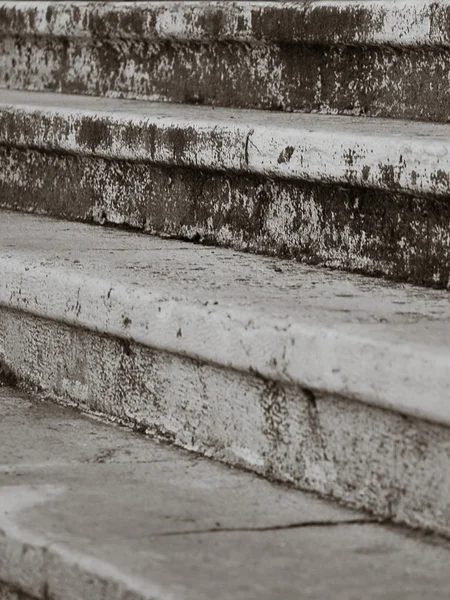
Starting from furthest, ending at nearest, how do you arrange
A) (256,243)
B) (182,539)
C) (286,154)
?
(256,243) < (286,154) < (182,539)

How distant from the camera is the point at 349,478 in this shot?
1.49m

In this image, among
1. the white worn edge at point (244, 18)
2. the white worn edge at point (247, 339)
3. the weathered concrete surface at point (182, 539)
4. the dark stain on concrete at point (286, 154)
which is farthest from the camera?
the white worn edge at point (244, 18)

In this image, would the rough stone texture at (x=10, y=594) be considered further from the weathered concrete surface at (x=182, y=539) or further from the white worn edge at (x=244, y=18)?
the white worn edge at (x=244, y=18)

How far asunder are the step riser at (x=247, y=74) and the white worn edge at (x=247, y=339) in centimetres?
79

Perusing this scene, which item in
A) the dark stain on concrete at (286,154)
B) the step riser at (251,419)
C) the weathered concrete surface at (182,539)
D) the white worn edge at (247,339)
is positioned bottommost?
the weathered concrete surface at (182,539)

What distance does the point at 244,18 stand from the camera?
261 cm

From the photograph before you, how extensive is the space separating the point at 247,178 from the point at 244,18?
0.65 metres

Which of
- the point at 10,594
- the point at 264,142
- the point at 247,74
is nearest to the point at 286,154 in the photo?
the point at 264,142

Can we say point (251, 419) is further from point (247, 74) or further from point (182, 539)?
point (247, 74)

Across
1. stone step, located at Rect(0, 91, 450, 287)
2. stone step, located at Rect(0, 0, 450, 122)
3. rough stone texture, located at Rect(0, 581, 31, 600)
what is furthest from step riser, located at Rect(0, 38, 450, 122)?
rough stone texture, located at Rect(0, 581, 31, 600)

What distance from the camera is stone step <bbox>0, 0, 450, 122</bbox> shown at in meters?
2.27

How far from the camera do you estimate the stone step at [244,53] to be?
89.4 inches

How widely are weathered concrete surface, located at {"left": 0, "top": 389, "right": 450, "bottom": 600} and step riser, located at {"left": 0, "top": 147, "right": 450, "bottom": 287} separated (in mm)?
458

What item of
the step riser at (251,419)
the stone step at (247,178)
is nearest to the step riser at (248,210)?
the stone step at (247,178)
